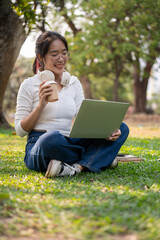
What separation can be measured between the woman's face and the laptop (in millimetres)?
655

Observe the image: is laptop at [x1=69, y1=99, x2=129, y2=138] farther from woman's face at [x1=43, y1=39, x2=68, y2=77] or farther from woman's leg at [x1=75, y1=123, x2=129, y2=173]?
woman's face at [x1=43, y1=39, x2=68, y2=77]

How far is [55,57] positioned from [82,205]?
1.55 metres

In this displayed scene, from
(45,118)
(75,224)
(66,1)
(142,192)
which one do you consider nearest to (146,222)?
(75,224)

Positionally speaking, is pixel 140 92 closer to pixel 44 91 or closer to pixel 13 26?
pixel 13 26

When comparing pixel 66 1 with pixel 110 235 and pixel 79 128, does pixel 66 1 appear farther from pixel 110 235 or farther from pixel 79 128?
pixel 110 235

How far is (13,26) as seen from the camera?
5617 millimetres

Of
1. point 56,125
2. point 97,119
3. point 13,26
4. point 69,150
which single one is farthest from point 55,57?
point 13,26

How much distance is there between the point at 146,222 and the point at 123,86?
97.8 feet

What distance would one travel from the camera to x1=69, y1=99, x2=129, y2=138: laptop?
2.54 m

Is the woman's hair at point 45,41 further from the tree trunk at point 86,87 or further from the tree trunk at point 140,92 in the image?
the tree trunk at point 140,92

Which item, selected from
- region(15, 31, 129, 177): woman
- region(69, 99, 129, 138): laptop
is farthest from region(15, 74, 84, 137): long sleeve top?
region(69, 99, 129, 138): laptop

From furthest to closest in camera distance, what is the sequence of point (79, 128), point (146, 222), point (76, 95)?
point (76, 95), point (79, 128), point (146, 222)

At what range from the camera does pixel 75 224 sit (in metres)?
1.58

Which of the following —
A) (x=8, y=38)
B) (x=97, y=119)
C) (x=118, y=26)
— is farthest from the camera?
(x=118, y=26)
